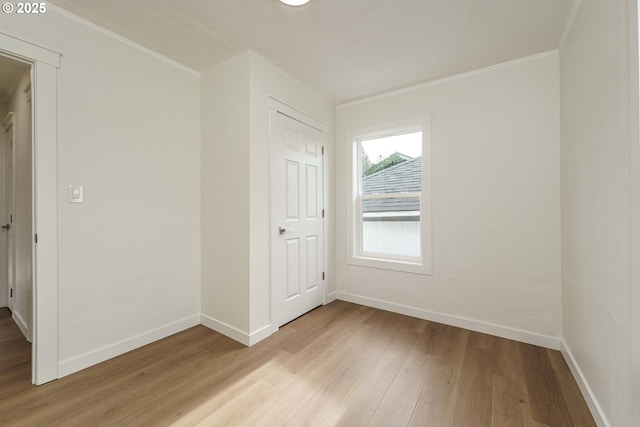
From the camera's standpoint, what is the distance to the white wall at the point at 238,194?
7.77 feet

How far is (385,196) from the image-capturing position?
10.7 ft

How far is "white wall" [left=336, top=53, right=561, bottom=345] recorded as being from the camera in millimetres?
2312

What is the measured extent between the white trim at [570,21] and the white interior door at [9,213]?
16.8ft

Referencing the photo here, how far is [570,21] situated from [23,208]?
15.9ft

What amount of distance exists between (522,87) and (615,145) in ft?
4.68

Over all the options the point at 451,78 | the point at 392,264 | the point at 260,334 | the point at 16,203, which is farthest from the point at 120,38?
the point at 392,264

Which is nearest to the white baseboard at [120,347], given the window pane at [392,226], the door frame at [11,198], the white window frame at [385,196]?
the door frame at [11,198]

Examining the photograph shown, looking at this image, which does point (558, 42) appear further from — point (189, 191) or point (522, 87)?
point (189, 191)

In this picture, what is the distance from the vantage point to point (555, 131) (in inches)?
89.7

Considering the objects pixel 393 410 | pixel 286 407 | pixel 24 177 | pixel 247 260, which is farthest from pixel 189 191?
pixel 393 410

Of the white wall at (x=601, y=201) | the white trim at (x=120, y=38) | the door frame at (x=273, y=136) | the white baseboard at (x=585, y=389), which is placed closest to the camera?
the white wall at (x=601, y=201)

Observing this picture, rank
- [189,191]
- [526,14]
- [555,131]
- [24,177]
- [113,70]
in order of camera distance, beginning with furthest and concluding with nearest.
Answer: [189,191]
[24,177]
[555,131]
[113,70]
[526,14]

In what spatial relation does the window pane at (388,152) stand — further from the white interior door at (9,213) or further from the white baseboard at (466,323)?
the white interior door at (9,213)

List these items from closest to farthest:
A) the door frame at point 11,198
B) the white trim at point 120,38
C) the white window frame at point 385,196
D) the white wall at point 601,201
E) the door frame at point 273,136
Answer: the white wall at point 601,201
the white trim at point 120,38
the door frame at point 273,136
the door frame at point 11,198
the white window frame at point 385,196
